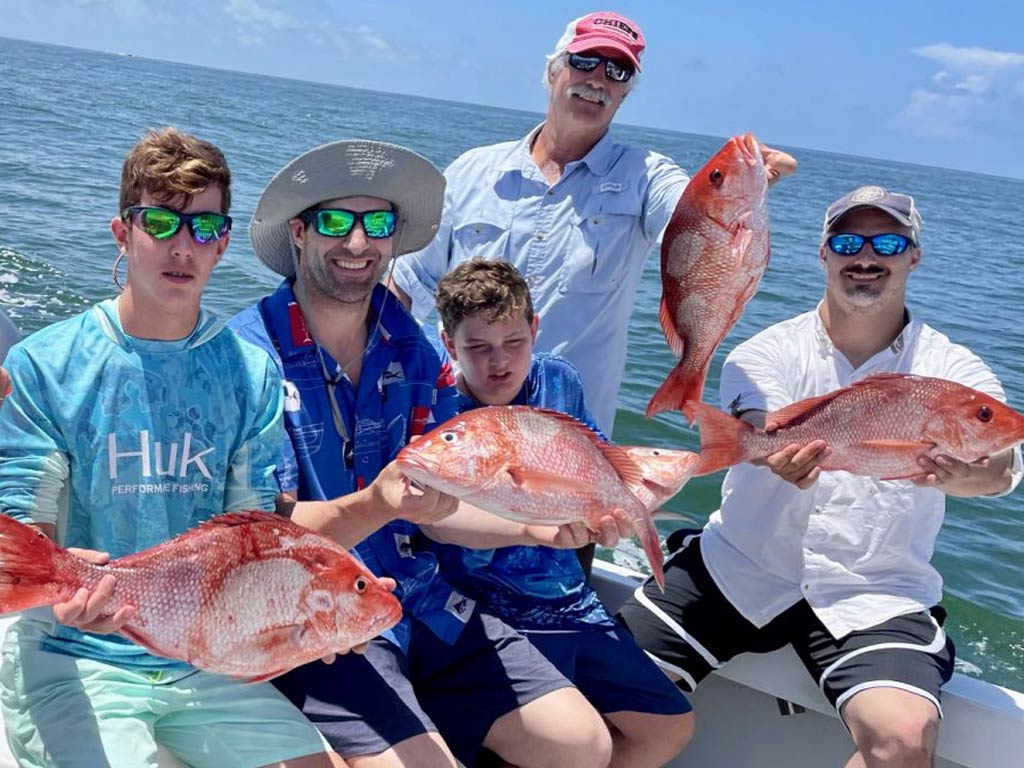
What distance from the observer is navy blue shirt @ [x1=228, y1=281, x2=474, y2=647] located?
10.0ft

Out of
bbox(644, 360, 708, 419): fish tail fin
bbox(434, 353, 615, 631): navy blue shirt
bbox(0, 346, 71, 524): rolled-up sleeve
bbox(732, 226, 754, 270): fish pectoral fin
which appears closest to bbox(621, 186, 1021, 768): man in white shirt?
bbox(644, 360, 708, 419): fish tail fin

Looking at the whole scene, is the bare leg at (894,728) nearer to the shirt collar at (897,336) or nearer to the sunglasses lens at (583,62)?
the shirt collar at (897,336)

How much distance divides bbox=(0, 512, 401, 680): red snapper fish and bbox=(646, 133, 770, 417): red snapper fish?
3.90 feet

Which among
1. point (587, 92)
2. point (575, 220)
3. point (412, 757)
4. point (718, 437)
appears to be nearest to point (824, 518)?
point (718, 437)

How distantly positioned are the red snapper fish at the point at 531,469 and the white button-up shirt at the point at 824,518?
3.18 feet

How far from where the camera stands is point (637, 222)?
14.2 feet

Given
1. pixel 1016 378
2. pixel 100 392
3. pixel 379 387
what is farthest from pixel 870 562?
pixel 1016 378

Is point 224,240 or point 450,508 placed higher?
point 224,240

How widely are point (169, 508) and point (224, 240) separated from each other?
77 centimetres

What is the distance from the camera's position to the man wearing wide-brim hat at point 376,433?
301 cm

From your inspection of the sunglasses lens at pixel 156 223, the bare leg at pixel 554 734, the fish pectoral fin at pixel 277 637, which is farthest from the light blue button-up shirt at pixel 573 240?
the fish pectoral fin at pixel 277 637

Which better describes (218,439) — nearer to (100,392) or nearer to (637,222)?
(100,392)

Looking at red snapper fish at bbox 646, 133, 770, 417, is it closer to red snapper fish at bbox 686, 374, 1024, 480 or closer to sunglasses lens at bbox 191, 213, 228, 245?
red snapper fish at bbox 686, 374, 1024, 480

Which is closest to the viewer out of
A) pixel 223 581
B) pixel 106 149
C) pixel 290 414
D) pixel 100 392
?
pixel 223 581
